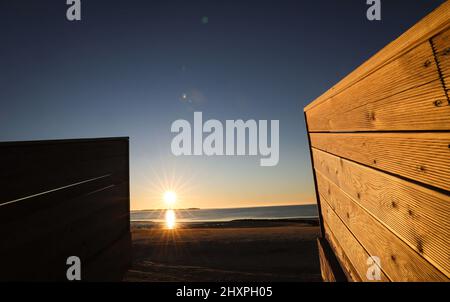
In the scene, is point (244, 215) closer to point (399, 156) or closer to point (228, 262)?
point (228, 262)

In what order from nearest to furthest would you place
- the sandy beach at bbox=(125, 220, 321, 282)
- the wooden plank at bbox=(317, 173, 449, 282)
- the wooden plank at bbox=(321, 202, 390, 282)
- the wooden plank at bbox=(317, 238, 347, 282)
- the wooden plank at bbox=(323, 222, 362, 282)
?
the wooden plank at bbox=(317, 173, 449, 282), the wooden plank at bbox=(321, 202, 390, 282), the wooden plank at bbox=(323, 222, 362, 282), the wooden plank at bbox=(317, 238, 347, 282), the sandy beach at bbox=(125, 220, 321, 282)

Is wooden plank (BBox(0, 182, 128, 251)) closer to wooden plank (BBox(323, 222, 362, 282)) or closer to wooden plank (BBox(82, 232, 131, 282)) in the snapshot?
wooden plank (BBox(82, 232, 131, 282))

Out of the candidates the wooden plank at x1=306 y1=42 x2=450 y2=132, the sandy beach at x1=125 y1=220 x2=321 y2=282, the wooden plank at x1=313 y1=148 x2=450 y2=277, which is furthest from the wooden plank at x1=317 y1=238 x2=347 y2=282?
the sandy beach at x1=125 y1=220 x2=321 y2=282

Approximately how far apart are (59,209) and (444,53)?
342 centimetres

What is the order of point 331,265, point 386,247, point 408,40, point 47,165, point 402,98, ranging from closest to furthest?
1. point 408,40
2. point 402,98
3. point 386,247
4. point 47,165
5. point 331,265

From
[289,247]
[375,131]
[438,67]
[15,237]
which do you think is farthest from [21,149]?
[289,247]

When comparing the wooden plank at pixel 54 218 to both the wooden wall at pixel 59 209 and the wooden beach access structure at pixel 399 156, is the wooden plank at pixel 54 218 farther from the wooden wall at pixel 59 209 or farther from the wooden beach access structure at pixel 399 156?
the wooden beach access structure at pixel 399 156

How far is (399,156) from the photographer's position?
1.40m

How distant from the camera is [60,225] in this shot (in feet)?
9.66

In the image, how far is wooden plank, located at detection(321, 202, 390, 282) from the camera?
2131 mm

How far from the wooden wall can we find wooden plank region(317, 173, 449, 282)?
2.83 m

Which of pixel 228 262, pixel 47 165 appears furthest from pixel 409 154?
pixel 228 262
